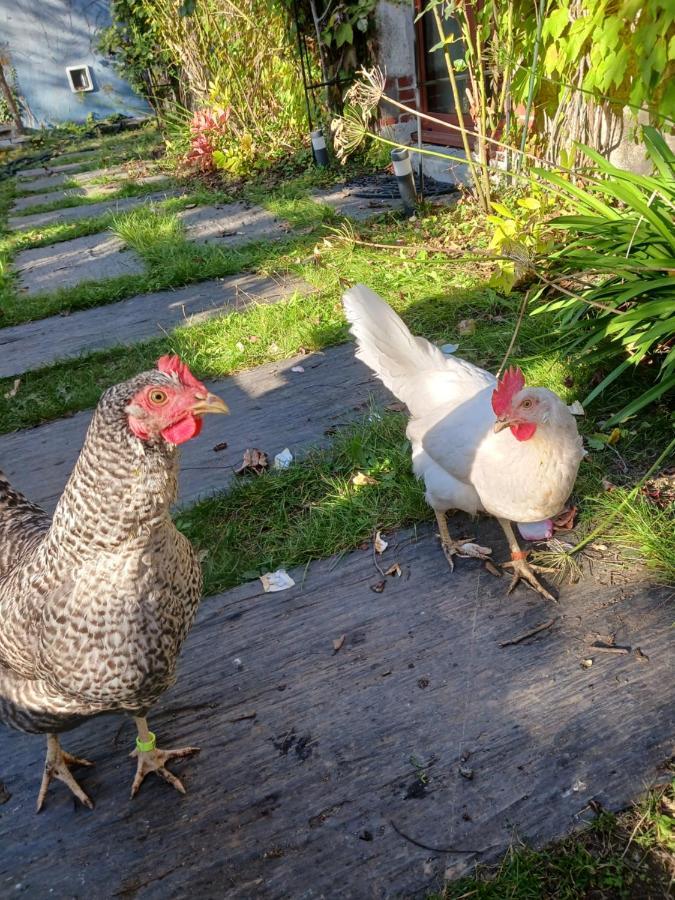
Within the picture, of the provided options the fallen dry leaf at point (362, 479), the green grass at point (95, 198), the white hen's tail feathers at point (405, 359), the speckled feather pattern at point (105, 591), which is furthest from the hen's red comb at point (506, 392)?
the green grass at point (95, 198)

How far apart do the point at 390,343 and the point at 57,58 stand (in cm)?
1845

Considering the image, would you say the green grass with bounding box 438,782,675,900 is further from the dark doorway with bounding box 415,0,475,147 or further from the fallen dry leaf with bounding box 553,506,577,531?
the dark doorway with bounding box 415,0,475,147

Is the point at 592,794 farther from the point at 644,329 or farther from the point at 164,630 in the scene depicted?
the point at 644,329

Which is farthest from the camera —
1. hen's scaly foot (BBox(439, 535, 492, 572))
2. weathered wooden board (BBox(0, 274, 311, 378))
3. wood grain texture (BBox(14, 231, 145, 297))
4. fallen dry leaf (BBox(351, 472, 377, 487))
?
wood grain texture (BBox(14, 231, 145, 297))

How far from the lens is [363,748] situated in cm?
189

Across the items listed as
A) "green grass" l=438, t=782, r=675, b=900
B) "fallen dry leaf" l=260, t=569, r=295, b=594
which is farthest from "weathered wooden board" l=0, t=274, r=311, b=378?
"green grass" l=438, t=782, r=675, b=900

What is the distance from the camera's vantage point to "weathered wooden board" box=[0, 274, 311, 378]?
185 inches

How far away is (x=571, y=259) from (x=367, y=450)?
4.32 feet

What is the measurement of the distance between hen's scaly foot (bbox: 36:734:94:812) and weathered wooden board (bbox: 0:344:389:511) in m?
1.29

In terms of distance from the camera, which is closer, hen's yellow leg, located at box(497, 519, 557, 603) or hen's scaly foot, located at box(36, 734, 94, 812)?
hen's scaly foot, located at box(36, 734, 94, 812)

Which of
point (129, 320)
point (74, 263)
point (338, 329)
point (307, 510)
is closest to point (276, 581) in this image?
point (307, 510)

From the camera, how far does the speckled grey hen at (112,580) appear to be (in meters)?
1.54

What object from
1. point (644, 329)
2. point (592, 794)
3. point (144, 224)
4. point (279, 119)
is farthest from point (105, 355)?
point (279, 119)

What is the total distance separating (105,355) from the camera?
14.6 feet
